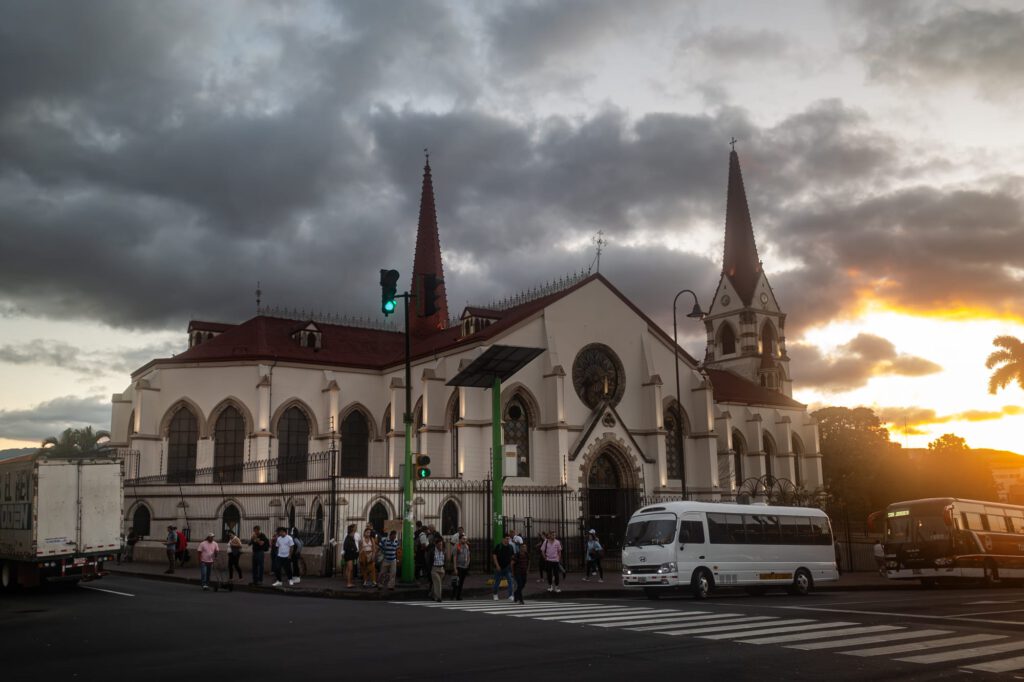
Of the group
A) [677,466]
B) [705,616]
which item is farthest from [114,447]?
[705,616]

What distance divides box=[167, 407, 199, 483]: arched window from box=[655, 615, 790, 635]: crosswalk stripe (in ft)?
112

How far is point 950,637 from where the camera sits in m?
14.1

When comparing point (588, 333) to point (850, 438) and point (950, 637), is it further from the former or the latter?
point (850, 438)

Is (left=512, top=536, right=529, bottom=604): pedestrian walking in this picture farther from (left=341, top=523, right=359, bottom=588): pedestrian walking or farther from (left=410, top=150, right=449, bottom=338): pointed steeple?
(left=410, top=150, right=449, bottom=338): pointed steeple

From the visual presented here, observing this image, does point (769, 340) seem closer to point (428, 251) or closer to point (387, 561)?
point (428, 251)

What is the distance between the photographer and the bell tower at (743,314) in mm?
66312

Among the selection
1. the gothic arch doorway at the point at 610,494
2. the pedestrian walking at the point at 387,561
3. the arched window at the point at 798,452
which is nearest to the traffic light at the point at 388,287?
the pedestrian walking at the point at 387,561

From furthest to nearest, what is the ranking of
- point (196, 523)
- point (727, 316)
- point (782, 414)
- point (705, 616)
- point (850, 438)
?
point (850, 438)
point (727, 316)
point (782, 414)
point (196, 523)
point (705, 616)

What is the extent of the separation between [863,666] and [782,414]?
4813 centimetres

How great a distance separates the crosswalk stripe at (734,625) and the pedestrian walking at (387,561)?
9649mm

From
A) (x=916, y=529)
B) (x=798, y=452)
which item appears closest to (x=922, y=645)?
(x=916, y=529)

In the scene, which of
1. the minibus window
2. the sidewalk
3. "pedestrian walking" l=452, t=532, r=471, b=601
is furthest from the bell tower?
"pedestrian walking" l=452, t=532, r=471, b=601

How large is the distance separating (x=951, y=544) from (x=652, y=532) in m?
13.1

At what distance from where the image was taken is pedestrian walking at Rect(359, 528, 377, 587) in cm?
2389
